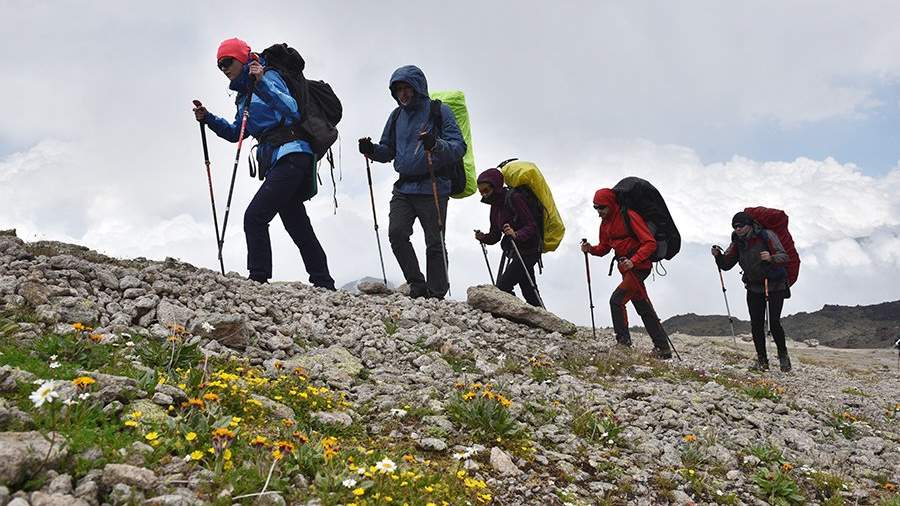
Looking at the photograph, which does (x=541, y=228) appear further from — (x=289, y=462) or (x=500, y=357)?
(x=289, y=462)

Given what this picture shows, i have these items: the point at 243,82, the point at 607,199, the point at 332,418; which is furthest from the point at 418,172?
the point at 332,418

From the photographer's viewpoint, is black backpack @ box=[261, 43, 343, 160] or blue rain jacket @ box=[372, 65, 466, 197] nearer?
black backpack @ box=[261, 43, 343, 160]

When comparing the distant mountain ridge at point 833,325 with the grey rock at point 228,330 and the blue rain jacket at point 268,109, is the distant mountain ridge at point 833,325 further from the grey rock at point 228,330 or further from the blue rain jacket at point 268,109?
the grey rock at point 228,330

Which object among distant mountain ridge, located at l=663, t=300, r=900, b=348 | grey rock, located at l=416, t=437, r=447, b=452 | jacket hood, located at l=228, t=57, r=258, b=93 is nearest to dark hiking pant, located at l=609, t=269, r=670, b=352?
grey rock, located at l=416, t=437, r=447, b=452

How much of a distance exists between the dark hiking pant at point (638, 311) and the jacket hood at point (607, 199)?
3.89 feet

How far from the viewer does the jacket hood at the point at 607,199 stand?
36.5 feet

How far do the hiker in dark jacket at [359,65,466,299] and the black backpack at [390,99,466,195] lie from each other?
18mm

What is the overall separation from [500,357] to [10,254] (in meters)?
6.15

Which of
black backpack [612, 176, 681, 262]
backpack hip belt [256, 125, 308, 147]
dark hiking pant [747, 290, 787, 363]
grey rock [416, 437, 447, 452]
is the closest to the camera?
grey rock [416, 437, 447, 452]

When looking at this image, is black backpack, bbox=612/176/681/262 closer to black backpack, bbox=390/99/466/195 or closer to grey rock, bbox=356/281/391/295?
black backpack, bbox=390/99/466/195

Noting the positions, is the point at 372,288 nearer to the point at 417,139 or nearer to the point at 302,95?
the point at 417,139

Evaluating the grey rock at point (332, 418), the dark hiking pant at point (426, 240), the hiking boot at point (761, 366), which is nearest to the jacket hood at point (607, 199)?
the dark hiking pant at point (426, 240)

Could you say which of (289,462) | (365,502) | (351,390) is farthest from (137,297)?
(365,502)

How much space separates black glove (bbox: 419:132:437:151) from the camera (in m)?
10.6
